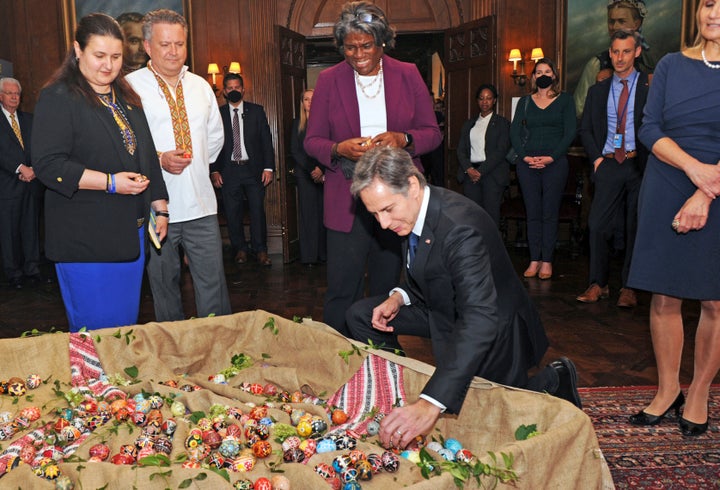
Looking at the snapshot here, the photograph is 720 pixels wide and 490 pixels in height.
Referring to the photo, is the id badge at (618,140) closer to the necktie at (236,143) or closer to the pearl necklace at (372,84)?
the pearl necklace at (372,84)

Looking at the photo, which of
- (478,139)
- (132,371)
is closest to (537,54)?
(478,139)

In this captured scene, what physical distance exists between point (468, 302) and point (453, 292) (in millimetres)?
227

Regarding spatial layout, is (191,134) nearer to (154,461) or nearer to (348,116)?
(348,116)

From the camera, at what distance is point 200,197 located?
10.9 ft

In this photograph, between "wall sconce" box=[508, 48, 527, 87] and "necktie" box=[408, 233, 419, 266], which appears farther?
"wall sconce" box=[508, 48, 527, 87]

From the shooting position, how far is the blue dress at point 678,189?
2.70 metres

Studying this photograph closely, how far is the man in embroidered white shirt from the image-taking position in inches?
125

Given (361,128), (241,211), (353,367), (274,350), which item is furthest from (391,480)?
(241,211)

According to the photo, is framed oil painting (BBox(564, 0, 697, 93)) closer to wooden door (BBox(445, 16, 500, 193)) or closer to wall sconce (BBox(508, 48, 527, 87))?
wall sconce (BBox(508, 48, 527, 87))

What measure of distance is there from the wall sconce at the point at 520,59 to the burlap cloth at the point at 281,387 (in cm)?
618

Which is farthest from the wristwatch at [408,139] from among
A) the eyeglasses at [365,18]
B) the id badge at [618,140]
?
the id badge at [618,140]

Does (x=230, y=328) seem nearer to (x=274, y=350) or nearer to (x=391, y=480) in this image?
(x=274, y=350)

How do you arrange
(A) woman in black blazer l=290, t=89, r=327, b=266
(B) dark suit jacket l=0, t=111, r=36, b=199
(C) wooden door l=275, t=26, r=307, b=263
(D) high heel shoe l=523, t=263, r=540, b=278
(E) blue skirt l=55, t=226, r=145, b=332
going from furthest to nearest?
(C) wooden door l=275, t=26, r=307, b=263 < (A) woman in black blazer l=290, t=89, r=327, b=266 < (B) dark suit jacket l=0, t=111, r=36, b=199 < (D) high heel shoe l=523, t=263, r=540, b=278 < (E) blue skirt l=55, t=226, r=145, b=332

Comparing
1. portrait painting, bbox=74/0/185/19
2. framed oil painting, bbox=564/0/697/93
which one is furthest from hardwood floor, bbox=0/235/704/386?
portrait painting, bbox=74/0/185/19
